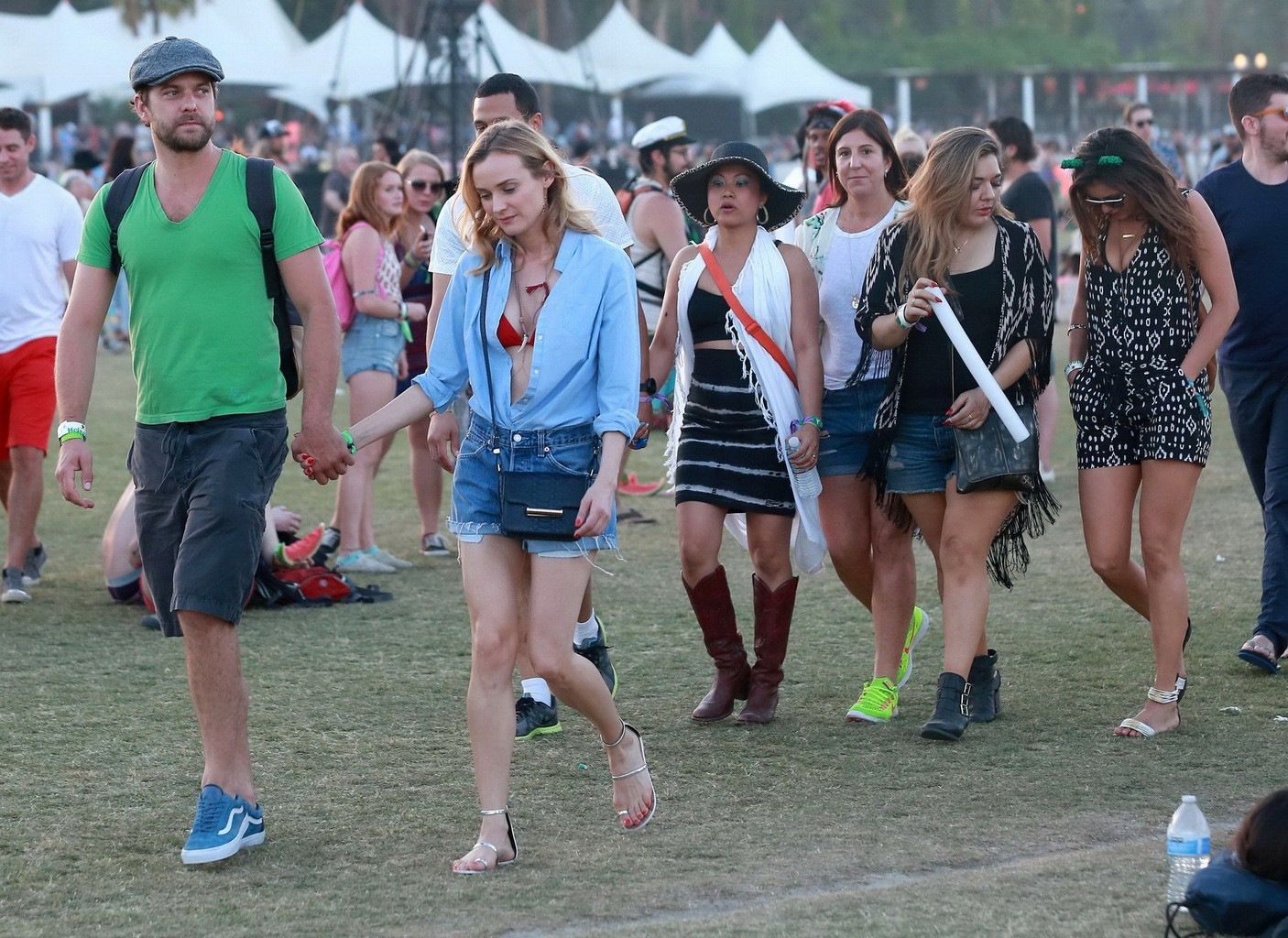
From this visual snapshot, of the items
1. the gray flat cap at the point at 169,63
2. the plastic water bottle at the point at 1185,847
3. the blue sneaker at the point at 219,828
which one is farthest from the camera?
the gray flat cap at the point at 169,63

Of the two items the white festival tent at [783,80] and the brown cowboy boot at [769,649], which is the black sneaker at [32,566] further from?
the white festival tent at [783,80]

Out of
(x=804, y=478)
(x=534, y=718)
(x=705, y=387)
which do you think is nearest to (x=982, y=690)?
(x=804, y=478)

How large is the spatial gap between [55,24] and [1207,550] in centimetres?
3260

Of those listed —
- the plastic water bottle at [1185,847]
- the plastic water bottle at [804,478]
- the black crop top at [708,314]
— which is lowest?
the plastic water bottle at [1185,847]

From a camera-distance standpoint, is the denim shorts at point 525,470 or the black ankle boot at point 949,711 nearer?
the denim shorts at point 525,470

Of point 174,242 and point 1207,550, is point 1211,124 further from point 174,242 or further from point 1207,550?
point 174,242

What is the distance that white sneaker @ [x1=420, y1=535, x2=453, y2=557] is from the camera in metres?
9.20

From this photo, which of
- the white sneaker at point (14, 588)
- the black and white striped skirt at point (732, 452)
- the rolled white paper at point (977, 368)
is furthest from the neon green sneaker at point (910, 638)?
the white sneaker at point (14, 588)

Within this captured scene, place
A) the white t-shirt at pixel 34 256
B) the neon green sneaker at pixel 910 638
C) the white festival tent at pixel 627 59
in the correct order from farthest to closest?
1. the white festival tent at pixel 627 59
2. the white t-shirt at pixel 34 256
3. the neon green sneaker at pixel 910 638

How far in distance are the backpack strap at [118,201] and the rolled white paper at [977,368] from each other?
240 cm

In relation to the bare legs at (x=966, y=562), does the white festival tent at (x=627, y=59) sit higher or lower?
higher

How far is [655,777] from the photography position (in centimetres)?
526

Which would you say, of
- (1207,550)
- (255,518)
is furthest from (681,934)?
(1207,550)

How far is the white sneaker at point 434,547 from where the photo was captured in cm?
920
